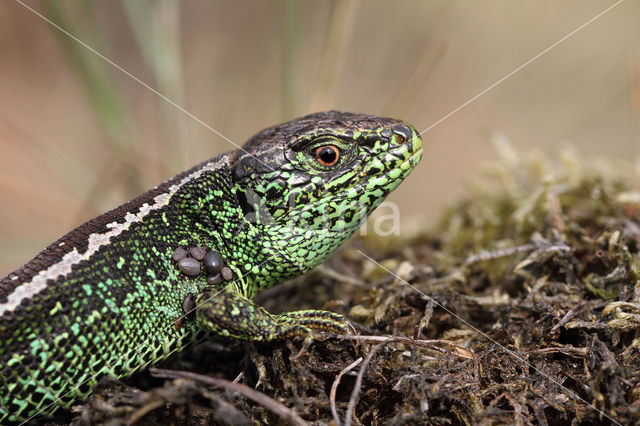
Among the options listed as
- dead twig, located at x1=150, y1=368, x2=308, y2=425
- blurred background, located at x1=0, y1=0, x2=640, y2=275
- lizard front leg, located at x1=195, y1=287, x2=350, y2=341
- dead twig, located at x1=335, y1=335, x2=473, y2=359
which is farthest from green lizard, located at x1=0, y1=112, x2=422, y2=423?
blurred background, located at x1=0, y1=0, x2=640, y2=275

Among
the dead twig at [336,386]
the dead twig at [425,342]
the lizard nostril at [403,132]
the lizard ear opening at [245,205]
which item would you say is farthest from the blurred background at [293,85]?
the dead twig at [336,386]

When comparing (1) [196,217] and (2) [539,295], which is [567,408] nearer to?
(2) [539,295]

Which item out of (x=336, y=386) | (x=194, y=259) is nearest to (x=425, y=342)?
(x=336, y=386)

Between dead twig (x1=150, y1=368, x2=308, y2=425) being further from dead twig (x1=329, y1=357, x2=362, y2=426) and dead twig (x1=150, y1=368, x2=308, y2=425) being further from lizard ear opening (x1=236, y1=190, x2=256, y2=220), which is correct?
lizard ear opening (x1=236, y1=190, x2=256, y2=220)

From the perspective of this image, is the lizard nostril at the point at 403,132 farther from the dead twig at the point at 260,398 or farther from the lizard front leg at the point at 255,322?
the dead twig at the point at 260,398

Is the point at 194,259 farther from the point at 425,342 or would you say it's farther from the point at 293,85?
the point at 293,85

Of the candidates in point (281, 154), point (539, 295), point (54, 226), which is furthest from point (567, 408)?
point (54, 226)

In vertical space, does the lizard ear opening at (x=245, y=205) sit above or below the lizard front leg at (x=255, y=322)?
above
